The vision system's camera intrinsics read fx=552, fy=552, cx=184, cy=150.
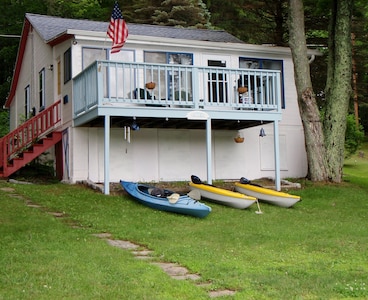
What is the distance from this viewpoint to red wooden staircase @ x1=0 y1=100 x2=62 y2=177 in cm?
1695

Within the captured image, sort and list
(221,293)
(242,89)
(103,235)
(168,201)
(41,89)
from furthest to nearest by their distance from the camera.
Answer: (41,89), (242,89), (168,201), (103,235), (221,293)

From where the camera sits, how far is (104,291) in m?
6.13

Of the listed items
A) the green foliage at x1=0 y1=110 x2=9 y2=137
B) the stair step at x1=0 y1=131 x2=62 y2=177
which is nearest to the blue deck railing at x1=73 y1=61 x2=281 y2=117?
the stair step at x1=0 y1=131 x2=62 y2=177

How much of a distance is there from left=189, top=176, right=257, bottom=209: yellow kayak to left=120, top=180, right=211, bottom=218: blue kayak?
1.30 metres

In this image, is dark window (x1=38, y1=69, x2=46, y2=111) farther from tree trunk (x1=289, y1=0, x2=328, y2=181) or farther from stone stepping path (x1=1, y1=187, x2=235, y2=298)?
stone stepping path (x1=1, y1=187, x2=235, y2=298)

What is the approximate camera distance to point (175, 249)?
8664 mm

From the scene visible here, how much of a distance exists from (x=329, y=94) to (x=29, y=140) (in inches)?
393

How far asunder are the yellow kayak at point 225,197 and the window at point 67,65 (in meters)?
5.68

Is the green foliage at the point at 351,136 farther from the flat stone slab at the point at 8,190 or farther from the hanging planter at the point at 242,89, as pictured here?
the flat stone slab at the point at 8,190

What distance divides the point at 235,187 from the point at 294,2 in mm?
6940

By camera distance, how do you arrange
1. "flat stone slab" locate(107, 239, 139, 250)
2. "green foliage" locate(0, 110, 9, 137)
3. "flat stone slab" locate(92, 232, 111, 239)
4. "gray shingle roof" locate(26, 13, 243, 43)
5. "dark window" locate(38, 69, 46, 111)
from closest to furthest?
"flat stone slab" locate(107, 239, 139, 250), "flat stone slab" locate(92, 232, 111, 239), "gray shingle roof" locate(26, 13, 243, 43), "dark window" locate(38, 69, 46, 111), "green foliage" locate(0, 110, 9, 137)

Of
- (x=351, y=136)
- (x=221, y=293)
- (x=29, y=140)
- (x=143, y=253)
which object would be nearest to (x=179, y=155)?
(x=29, y=140)

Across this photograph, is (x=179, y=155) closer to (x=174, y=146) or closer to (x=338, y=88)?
(x=174, y=146)

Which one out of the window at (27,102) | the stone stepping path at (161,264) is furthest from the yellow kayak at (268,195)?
the window at (27,102)
